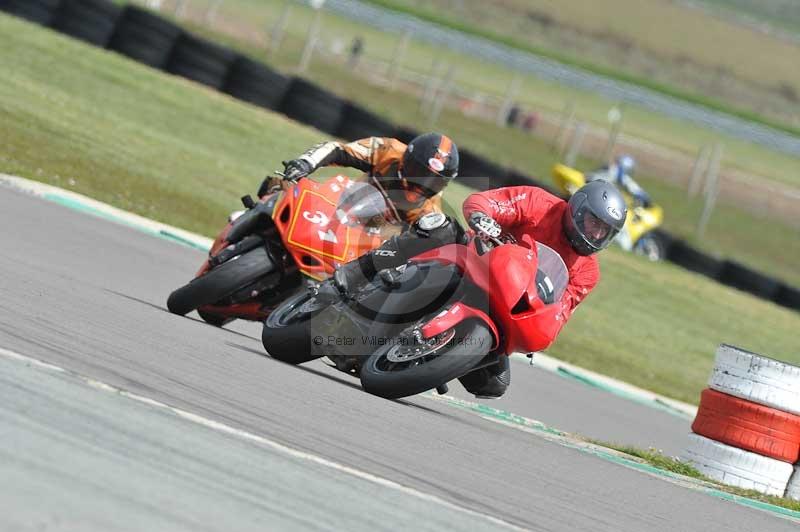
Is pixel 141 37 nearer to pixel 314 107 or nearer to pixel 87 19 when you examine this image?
pixel 87 19

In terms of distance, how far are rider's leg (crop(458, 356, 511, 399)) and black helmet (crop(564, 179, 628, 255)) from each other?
763mm

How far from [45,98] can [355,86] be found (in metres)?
15.2

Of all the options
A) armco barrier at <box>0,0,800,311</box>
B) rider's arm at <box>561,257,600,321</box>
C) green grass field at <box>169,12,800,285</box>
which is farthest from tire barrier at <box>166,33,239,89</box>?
rider's arm at <box>561,257,600,321</box>

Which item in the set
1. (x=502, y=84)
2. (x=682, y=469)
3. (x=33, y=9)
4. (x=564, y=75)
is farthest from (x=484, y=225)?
(x=564, y=75)

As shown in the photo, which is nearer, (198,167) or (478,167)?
(198,167)

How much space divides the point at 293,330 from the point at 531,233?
1.43 m

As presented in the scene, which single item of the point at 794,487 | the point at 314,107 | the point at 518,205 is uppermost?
the point at 518,205

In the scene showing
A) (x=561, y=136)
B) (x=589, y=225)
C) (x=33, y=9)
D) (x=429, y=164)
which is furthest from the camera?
(x=561, y=136)

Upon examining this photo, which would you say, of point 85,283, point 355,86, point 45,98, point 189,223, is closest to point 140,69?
point 45,98

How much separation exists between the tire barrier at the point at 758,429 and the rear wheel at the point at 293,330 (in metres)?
2.68

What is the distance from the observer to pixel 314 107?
1003 inches

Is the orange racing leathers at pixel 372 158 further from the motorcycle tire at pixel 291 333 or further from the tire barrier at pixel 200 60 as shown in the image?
the tire barrier at pixel 200 60

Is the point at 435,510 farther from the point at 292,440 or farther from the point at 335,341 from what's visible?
the point at 335,341

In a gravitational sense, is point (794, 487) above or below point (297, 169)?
below
